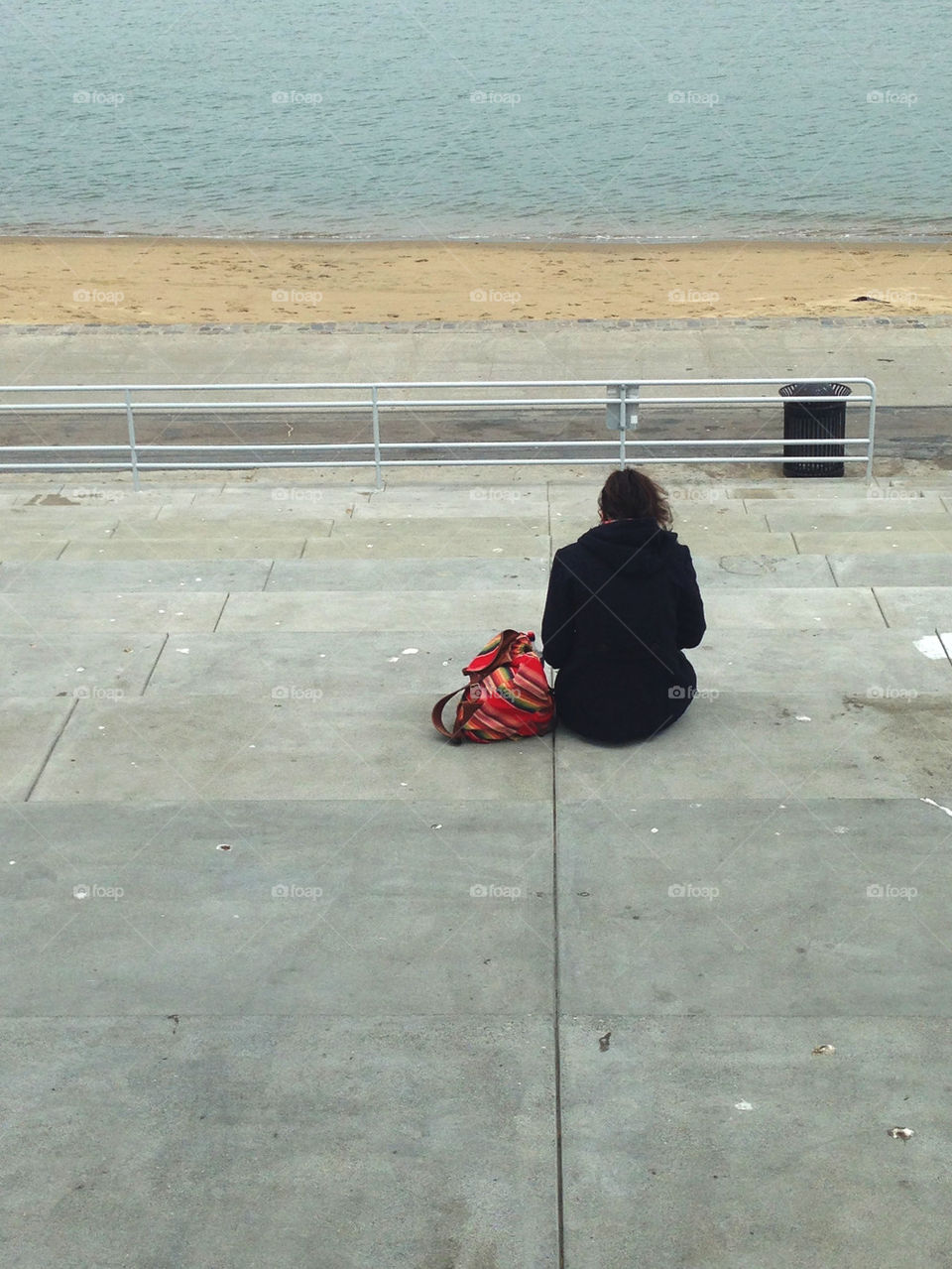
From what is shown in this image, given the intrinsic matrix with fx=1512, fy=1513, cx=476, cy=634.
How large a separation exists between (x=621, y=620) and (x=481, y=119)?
53902mm

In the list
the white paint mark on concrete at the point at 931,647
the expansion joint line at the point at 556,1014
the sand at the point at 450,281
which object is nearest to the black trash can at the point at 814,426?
the white paint mark on concrete at the point at 931,647

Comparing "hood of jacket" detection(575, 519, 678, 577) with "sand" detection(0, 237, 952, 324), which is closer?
"hood of jacket" detection(575, 519, 678, 577)

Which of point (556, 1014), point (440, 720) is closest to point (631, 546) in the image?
point (440, 720)

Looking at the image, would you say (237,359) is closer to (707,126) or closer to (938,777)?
(938,777)

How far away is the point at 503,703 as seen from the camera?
20.9 feet

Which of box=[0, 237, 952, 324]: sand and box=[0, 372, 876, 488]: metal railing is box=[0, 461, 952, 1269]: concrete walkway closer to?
box=[0, 372, 876, 488]: metal railing

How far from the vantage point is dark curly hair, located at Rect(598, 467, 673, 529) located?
6402mm

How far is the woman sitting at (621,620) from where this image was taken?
6.34 metres

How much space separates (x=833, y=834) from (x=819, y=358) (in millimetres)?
15106

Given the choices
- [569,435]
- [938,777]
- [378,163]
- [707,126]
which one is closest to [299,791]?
[938,777]

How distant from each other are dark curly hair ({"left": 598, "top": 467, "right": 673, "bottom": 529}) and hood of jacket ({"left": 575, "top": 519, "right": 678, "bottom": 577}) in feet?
0.10

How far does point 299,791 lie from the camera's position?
19.5 ft

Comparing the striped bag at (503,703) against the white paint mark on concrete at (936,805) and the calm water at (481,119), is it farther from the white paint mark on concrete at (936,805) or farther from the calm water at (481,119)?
the calm water at (481,119)

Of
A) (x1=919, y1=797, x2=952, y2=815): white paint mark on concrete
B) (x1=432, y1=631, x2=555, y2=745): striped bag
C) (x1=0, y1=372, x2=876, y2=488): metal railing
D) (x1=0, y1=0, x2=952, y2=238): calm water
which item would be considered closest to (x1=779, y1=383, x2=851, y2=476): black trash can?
(x1=0, y1=372, x2=876, y2=488): metal railing
